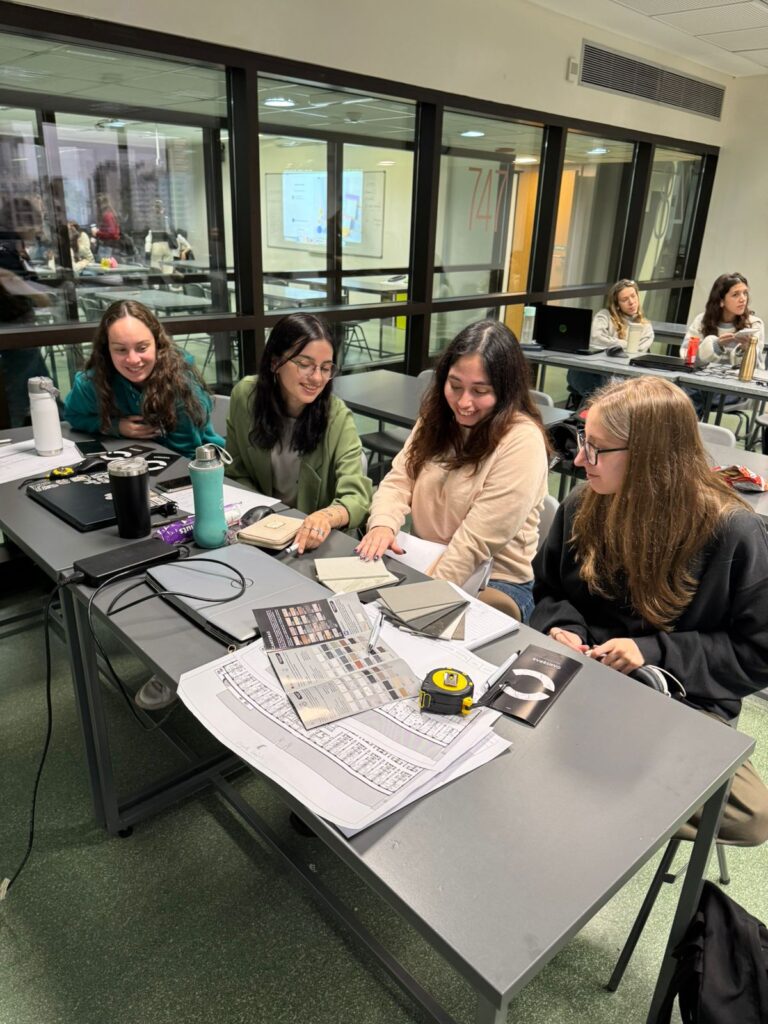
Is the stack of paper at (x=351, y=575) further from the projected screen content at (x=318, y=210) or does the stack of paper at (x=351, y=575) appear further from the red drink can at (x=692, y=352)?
the red drink can at (x=692, y=352)

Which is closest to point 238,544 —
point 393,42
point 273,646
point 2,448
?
point 273,646

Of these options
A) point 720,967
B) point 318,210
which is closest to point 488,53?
point 318,210

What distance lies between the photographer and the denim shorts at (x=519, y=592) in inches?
73.0

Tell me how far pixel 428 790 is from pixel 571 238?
227 inches

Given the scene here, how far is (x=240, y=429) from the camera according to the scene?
2.18 metres

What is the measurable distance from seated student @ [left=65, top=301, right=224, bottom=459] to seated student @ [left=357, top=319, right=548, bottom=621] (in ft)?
2.81

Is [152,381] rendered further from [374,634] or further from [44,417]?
[374,634]

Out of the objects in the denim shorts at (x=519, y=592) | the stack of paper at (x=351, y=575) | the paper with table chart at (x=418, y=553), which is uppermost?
the stack of paper at (x=351, y=575)

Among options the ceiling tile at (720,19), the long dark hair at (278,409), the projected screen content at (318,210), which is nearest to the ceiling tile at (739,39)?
the ceiling tile at (720,19)

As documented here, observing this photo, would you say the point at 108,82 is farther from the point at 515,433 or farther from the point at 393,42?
the point at 515,433

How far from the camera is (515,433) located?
1877mm

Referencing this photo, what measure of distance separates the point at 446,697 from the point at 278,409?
1305 millimetres

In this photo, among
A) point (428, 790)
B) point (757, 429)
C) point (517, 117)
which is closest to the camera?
point (428, 790)

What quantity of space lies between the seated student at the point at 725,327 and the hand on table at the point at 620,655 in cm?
336
